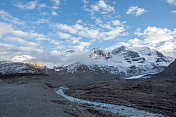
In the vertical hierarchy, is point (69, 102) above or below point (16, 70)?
below

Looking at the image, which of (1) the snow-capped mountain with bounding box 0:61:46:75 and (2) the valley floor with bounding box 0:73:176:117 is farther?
(1) the snow-capped mountain with bounding box 0:61:46:75

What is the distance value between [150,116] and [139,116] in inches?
76.1

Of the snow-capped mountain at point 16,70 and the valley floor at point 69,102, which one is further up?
the snow-capped mountain at point 16,70

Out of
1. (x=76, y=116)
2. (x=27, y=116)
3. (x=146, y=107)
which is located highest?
(x=27, y=116)

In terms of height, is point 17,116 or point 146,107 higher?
point 17,116

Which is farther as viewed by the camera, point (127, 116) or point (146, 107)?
point (146, 107)

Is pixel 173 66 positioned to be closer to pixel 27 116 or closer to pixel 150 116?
pixel 150 116

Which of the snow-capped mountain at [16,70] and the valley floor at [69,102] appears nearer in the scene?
the valley floor at [69,102]

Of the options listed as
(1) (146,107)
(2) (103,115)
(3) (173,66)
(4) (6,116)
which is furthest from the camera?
(3) (173,66)

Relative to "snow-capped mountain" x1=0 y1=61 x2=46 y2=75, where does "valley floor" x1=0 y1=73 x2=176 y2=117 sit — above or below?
below

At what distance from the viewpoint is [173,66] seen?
13350cm

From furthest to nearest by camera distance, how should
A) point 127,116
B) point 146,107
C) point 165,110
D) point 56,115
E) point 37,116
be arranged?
point 146,107 < point 165,110 < point 127,116 < point 56,115 < point 37,116

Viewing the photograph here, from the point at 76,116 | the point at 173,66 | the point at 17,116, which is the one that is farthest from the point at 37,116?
the point at 173,66

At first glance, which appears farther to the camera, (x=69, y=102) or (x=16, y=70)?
(x=16, y=70)
